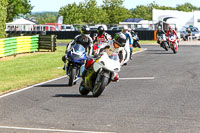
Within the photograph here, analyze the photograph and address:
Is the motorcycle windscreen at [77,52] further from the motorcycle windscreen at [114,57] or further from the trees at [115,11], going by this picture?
the trees at [115,11]

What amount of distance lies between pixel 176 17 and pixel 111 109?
57.2 metres

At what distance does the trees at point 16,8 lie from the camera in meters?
95.1

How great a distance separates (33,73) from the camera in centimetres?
1941

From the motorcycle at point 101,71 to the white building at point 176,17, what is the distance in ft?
174

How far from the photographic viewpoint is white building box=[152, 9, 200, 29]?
64.6 m

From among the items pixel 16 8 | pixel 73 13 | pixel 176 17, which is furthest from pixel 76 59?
pixel 73 13

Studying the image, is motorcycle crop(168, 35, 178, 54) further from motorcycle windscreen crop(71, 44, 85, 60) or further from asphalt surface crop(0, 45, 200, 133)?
motorcycle windscreen crop(71, 44, 85, 60)

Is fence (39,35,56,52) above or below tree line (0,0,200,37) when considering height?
below

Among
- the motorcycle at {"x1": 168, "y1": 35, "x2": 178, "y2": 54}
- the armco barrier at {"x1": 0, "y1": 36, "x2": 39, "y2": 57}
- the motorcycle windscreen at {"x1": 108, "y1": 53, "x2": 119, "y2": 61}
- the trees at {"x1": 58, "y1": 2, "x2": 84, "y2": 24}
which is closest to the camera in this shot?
the motorcycle windscreen at {"x1": 108, "y1": 53, "x2": 119, "y2": 61}

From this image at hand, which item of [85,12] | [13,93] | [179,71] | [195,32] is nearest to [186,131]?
[13,93]

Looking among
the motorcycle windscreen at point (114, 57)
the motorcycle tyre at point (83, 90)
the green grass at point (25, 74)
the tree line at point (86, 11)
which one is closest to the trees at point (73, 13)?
the tree line at point (86, 11)

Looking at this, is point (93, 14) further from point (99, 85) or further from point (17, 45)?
point (99, 85)

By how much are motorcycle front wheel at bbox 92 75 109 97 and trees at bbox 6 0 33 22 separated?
83.2 m

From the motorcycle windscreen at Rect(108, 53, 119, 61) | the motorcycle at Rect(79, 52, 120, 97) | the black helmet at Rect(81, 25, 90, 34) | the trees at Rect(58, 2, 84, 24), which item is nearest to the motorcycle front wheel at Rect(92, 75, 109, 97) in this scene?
the motorcycle at Rect(79, 52, 120, 97)
